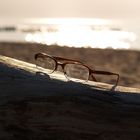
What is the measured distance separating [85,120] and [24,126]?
0.20 metres

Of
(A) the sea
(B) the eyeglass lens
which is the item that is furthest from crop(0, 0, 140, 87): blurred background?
(B) the eyeglass lens

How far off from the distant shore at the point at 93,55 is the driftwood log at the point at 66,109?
2.55 meters

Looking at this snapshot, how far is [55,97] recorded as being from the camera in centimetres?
181

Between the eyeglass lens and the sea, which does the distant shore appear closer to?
the sea

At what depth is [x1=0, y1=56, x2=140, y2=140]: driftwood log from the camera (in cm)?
181

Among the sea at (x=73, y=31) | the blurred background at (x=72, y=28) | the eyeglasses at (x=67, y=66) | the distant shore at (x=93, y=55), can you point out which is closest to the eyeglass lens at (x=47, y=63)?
the eyeglasses at (x=67, y=66)

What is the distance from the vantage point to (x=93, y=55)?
505cm

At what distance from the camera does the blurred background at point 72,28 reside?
5195 millimetres

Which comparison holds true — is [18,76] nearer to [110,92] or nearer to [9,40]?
[110,92]

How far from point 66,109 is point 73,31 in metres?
4.26

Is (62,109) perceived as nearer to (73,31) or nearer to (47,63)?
(47,63)

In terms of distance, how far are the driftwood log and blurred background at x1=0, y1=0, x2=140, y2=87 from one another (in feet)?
10.3

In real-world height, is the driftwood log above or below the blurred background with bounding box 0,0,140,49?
below

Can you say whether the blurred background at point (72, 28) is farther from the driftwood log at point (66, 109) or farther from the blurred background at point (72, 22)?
the driftwood log at point (66, 109)
